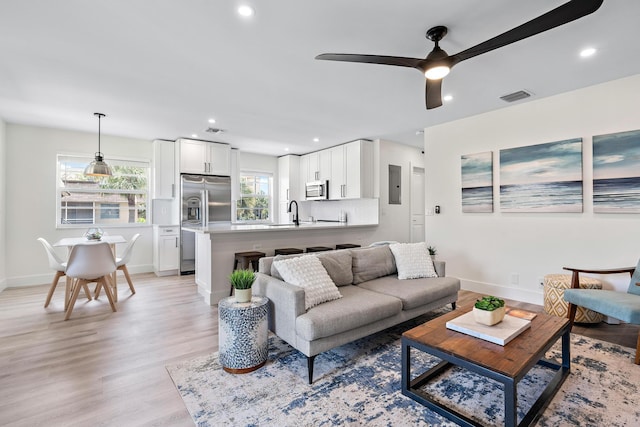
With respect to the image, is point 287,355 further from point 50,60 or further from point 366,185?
point 366,185

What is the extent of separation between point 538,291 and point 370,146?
11.8 ft

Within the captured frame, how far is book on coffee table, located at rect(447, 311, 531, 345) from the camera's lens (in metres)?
1.81

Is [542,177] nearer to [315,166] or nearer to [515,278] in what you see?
[515,278]

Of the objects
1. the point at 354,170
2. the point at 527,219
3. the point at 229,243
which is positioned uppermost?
the point at 354,170

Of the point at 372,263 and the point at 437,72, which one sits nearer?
the point at 437,72

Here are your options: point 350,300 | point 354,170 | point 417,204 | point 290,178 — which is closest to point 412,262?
point 350,300

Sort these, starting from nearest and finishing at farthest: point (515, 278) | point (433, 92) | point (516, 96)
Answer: point (433, 92)
point (516, 96)
point (515, 278)

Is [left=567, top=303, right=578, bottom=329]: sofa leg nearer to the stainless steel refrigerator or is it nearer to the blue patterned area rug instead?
the blue patterned area rug

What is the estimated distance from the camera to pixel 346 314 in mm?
2262

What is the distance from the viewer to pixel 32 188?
4871 mm

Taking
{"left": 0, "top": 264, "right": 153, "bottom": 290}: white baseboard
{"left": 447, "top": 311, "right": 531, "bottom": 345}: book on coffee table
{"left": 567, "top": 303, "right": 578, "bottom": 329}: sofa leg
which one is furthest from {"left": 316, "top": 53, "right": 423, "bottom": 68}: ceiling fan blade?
{"left": 0, "top": 264, "right": 153, "bottom": 290}: white baseboard

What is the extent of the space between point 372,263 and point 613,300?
207 centimetres

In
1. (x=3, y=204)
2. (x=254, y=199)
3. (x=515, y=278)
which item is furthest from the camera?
(x=254, y=199)

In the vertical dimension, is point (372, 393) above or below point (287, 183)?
below
